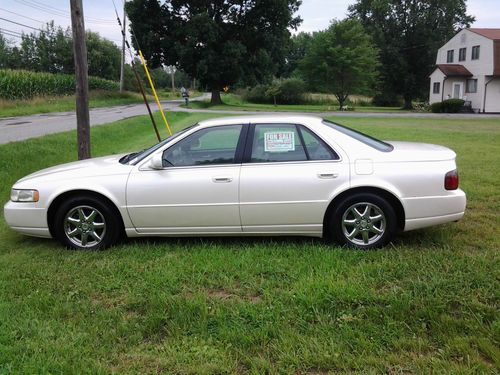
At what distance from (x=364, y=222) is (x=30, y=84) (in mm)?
37157

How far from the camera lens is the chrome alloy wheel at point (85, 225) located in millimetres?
5090

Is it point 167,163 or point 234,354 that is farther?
point 167,163

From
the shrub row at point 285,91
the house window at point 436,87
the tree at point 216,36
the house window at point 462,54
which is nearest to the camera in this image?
the tree at point 216,36

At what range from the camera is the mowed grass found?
3.03m

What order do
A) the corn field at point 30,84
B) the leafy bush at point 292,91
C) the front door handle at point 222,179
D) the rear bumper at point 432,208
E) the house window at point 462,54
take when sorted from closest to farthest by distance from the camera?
the rear bumper at point 432,208 → the front door handle at point 222,179 → the corn field at point 30,84 → the house window at point 462,54 → the leafy bush at point 292,91

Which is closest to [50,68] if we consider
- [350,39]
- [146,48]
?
[146,48]

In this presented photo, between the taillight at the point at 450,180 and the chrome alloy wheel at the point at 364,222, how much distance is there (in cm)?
68

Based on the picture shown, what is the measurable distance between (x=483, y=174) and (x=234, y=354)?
23.1 feet

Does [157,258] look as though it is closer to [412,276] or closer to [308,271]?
[308,271]

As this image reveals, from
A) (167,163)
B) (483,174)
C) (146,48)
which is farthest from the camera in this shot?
(146,48)

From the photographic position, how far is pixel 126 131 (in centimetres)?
1806

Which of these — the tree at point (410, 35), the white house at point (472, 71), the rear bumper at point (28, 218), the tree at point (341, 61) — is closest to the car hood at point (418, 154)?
the rear bumper at point (28, 218)

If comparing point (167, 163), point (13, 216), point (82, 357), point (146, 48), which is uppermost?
point (146, 48)

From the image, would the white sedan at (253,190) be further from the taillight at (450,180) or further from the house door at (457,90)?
the house door at (457,90)
